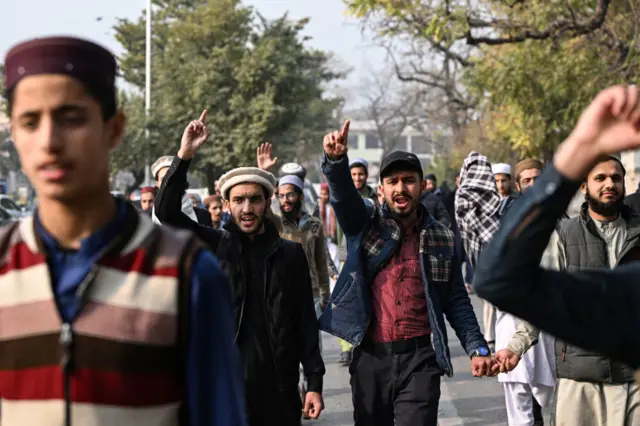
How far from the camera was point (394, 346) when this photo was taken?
5891 mm

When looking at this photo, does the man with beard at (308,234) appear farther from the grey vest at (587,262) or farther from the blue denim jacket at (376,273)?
the grey vest at (587,262)

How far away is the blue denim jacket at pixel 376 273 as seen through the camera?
19.2ft

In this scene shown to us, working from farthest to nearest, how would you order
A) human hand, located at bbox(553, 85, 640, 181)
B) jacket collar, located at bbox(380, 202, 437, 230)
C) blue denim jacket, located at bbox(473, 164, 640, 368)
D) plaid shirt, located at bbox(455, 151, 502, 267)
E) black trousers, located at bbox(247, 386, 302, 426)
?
plaid shirt, located at bbox(455, 151, 502, 267) < jacket collar, located at bbox(380, 202, 437, 230) < black trousers, located at bbox(247, 386, 302, 426) < blue denim jacket, located at bbox(473, 164, 640, 368) < human hand, located at bbox(553, 85, 640, 181)

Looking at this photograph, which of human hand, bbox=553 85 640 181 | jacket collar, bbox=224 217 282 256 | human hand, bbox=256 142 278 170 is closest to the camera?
human hand, bbox=553 85 640 181

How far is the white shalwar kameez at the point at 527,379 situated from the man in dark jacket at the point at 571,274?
5.90 metres

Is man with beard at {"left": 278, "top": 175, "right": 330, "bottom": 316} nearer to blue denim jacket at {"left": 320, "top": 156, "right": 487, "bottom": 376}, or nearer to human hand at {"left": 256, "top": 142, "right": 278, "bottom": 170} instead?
human hand at {"left": 256, "top": 142, "right": 278, "bottom": 170}

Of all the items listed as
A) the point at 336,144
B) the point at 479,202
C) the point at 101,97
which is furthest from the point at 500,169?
the point at 101,97

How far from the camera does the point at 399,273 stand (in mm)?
5953

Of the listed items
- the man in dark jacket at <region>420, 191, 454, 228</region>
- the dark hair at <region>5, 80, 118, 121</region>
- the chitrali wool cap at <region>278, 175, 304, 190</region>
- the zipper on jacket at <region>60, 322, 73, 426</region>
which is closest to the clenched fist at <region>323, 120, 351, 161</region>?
the dark hair at <region>5, 80, 118, 121</region>

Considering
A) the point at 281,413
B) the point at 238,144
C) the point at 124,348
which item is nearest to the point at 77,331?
the point at 124,348

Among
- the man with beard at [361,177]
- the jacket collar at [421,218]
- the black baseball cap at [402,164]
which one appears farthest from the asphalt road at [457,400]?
the black baseball cap at [402,164]

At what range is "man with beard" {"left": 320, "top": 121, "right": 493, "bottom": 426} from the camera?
5.87 metres

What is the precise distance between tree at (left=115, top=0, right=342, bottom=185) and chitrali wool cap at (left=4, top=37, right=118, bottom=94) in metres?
40.7

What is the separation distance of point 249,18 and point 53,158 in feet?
146
